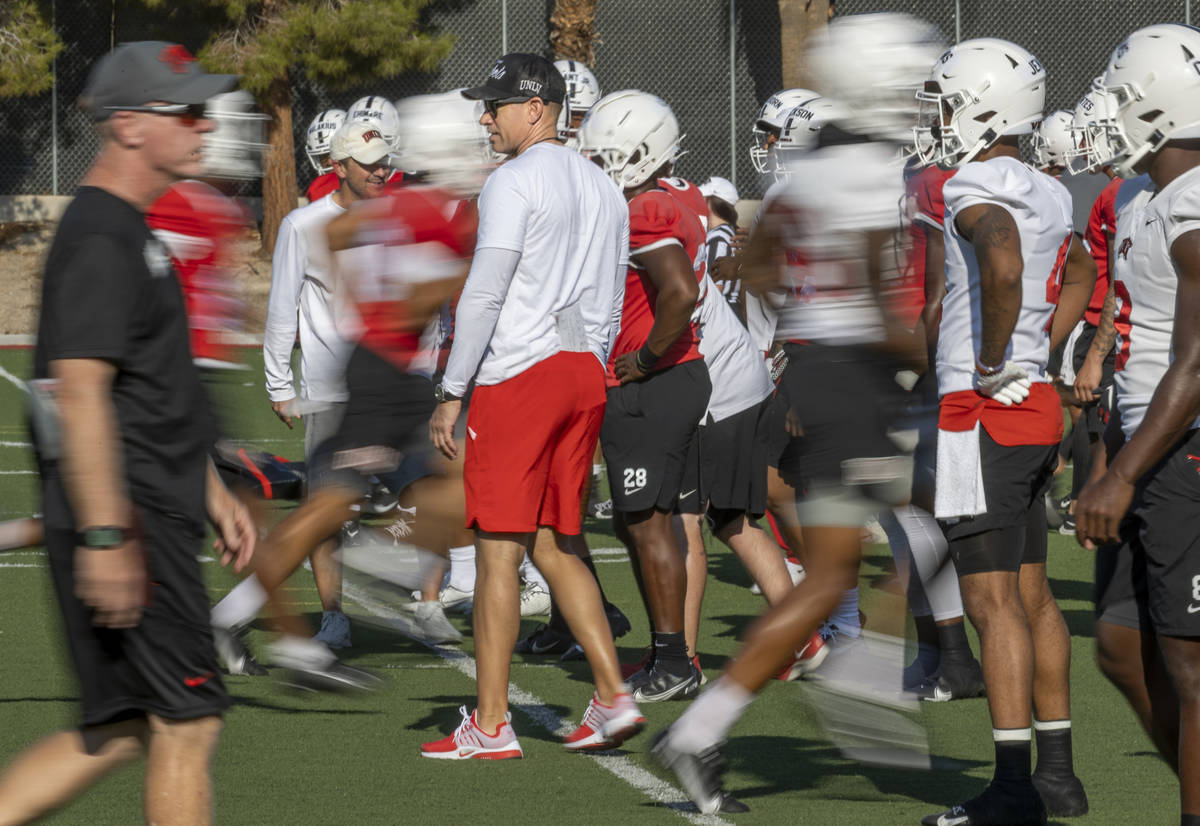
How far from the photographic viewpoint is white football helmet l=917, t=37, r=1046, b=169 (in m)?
5.44

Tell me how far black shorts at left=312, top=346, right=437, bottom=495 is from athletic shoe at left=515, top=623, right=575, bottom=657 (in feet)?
4.71

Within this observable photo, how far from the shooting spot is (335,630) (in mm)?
8109

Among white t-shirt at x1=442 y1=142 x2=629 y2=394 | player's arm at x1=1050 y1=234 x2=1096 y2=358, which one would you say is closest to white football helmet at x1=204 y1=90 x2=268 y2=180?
white t-shirt at x1=442 y1=142 x2=629 y2=394

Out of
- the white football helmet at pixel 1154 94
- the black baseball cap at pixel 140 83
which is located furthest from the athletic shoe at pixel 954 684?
the black baseball cap at pixel 140 83

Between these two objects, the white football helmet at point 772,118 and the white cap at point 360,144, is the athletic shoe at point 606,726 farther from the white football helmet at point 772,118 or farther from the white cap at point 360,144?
the white football helmet at point 772,118

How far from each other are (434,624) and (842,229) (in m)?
3.64

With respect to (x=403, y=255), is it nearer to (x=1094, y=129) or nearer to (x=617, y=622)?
(x=617, y=622)

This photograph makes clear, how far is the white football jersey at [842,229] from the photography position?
5160 mm

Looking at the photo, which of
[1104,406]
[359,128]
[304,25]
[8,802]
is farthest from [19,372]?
[8,802]

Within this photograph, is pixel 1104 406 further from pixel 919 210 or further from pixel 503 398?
pixel 503 398

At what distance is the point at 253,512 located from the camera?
24.6 ft

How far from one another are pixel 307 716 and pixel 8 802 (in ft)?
9.81

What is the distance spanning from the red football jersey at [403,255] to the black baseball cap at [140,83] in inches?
106

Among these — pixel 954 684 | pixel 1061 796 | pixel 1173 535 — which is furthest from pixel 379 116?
pixel 1173 535
